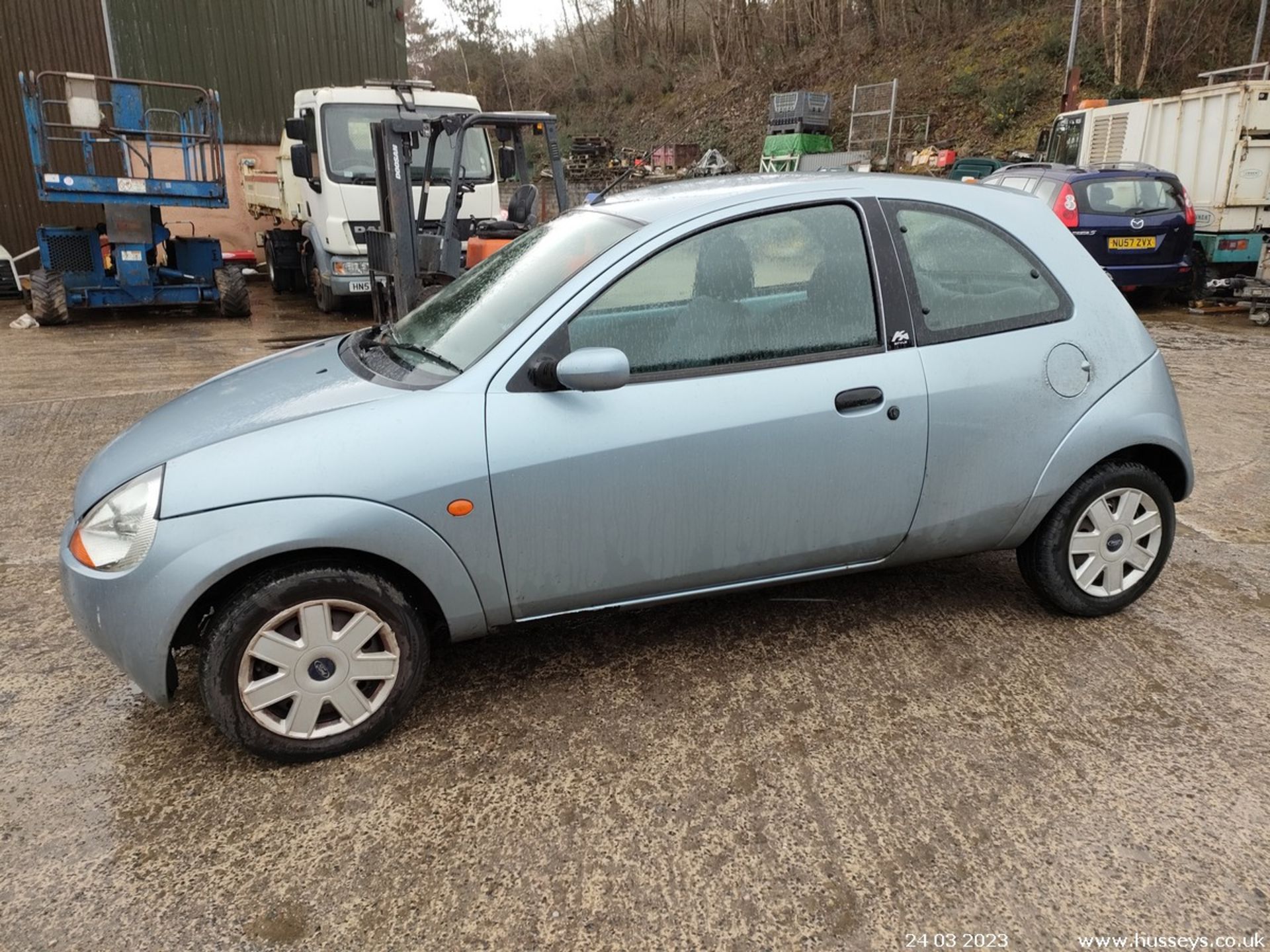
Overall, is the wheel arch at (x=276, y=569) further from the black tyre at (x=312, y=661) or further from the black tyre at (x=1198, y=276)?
the black tyre at (x=1198, y=276)

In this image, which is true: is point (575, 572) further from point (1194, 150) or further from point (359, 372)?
point (1194, 150)

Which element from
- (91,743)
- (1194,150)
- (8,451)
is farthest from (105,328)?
(1194,150)

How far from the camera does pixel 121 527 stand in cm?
249

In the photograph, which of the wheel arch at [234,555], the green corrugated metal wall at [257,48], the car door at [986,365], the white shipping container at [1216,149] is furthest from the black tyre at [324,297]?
the white shipping container at [1216,149]

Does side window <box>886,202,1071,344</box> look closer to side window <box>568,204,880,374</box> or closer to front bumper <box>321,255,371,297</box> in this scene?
side window <box>568,204,880,374</box>

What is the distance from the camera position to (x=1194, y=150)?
1227 cm

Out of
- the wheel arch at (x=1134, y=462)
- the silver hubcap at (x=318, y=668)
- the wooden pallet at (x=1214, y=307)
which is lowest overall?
the wooden pallet at (x=1214, y=307)

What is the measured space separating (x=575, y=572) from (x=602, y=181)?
85.8 ft

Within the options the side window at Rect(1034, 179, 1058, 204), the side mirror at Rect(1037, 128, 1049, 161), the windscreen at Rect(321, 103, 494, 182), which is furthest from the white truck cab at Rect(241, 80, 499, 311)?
the side mirror at Rect(1037, 128, 1049, 161)

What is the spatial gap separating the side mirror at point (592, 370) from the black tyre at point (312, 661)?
2.62 ft

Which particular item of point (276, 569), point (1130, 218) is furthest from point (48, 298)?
point (1130, 218)

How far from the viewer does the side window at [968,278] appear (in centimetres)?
305

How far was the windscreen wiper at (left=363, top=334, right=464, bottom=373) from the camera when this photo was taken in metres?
2.82

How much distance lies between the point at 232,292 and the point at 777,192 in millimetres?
10162
